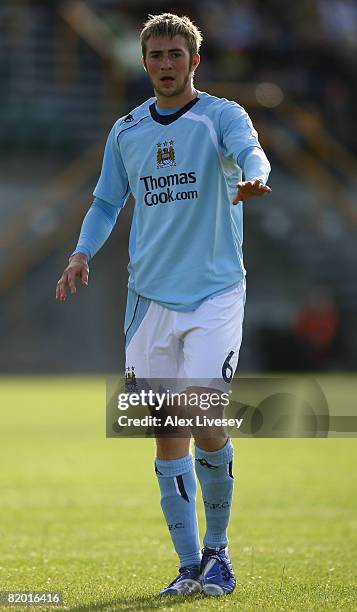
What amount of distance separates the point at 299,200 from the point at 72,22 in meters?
7.16

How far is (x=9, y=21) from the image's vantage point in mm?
29078

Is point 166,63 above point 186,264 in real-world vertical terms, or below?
above

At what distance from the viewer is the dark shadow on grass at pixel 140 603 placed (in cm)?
515

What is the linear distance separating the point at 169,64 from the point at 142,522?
381 cm

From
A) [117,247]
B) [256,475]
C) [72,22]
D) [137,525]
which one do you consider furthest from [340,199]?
[137,525]

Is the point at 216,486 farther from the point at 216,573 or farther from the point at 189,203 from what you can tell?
the point at 189,203

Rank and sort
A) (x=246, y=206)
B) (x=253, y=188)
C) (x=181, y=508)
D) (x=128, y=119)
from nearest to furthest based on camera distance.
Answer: (x=253, y=188) < (x=181, y=508) < (x=128, y=119) < (x=246, y=206)

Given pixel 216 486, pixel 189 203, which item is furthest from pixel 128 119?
pixel 216 486

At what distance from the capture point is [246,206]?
2648cm

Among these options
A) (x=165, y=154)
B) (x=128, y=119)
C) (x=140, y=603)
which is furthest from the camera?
(x=128, y=119)

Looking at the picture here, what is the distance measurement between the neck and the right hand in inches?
32.1

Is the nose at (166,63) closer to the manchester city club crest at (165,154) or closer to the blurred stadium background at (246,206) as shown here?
the manchester city club crest at (165,154)

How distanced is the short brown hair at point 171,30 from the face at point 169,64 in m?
0.03

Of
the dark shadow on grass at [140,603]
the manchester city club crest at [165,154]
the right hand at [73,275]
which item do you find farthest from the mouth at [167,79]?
the dark shadow on grass at [140,603]
